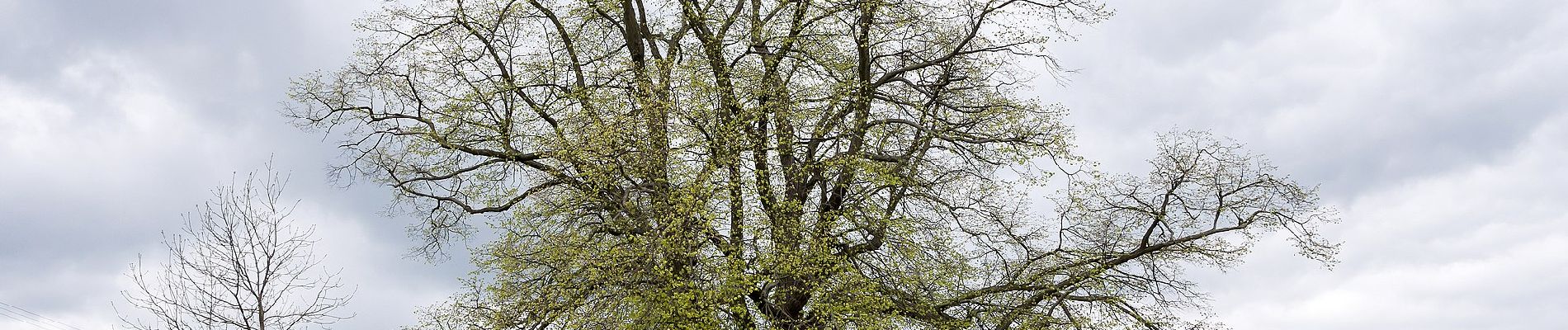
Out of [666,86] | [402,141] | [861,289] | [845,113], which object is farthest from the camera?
[402,141]

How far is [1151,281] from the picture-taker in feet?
57.1

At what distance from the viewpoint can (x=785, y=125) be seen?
650 inches

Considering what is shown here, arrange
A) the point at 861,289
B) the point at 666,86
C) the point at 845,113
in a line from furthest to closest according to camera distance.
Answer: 1. the point at 845,113
2. the point at 666,86
3. the point at 861,289

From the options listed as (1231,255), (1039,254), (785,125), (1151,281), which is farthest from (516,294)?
(1231,255)

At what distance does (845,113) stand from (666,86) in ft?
8.86

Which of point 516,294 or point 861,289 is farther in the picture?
point 516,294

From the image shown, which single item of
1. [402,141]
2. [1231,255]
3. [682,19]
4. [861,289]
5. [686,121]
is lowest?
[861,289]

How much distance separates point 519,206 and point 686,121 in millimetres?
2758

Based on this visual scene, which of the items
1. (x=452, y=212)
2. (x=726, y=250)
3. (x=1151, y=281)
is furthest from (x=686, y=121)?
(x=1151, y=281)

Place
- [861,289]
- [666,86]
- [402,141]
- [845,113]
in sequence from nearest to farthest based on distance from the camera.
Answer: [861,289] < [666,86] < [845,113] < [402,141]

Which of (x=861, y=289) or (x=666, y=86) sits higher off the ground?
(x=666, y=86)

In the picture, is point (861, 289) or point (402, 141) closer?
point (861, 289)

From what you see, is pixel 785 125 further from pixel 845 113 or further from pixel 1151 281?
pixel 1151 281

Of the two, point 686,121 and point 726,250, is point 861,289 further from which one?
point 686,121
